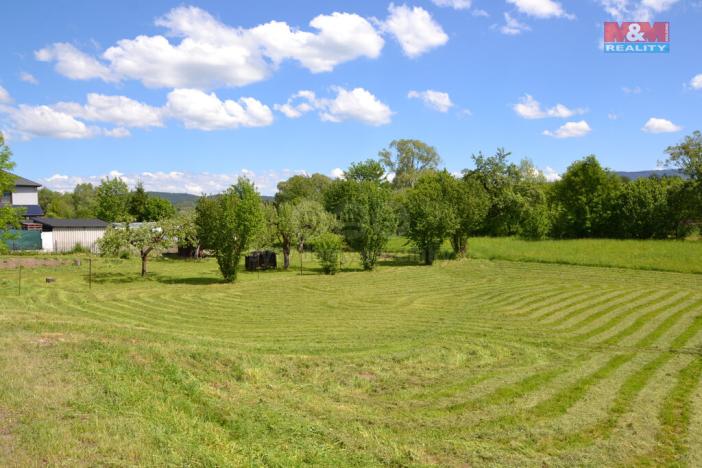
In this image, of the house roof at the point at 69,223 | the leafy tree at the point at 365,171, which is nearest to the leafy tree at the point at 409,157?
the leafy tree at the point at 365,171

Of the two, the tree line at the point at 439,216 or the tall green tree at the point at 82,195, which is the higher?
the tall green tree at the point at 82,195

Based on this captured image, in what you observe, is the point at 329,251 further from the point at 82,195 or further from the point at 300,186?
the point at 82,195

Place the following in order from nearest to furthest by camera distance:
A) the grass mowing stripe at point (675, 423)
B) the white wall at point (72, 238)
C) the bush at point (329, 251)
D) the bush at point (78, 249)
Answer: the grass mowing stripe at point (675, 423) < the bush at point (329, 251) < the bush at point (78, 249) < the white wall at point (72, 238)

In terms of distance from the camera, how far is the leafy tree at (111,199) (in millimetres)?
72938

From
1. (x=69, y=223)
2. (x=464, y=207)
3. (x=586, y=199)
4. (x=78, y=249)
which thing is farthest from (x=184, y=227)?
(x=586, y=199)

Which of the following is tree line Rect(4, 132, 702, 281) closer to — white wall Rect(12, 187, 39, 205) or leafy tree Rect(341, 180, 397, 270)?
leafy tree Rect(341, 180, 397, 270)

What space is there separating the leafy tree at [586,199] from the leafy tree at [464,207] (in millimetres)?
15309

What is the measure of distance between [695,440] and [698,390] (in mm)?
3021

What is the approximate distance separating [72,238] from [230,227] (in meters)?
27.6

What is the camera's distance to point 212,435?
661 centimetres

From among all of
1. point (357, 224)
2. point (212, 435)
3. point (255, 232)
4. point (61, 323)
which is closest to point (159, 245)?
point (255, 232)

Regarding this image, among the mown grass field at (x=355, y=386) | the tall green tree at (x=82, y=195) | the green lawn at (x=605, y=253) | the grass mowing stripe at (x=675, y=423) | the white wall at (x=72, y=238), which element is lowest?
the grass mowing stripe at (x=675, y=423)

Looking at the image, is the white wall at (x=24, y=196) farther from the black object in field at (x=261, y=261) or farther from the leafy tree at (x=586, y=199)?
the leafy tree at (x=586, y=199)

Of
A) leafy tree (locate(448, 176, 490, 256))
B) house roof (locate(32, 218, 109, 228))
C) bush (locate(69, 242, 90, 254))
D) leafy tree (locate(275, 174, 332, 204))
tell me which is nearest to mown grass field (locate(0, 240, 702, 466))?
leafy tree (locate(448, 176, 490, 256))
